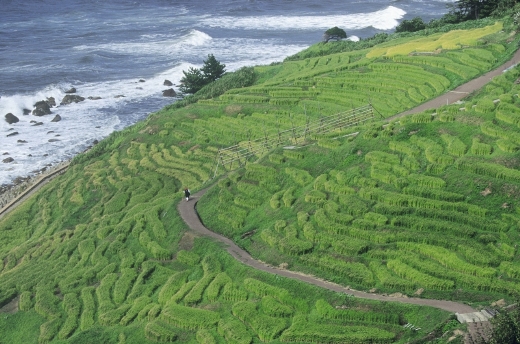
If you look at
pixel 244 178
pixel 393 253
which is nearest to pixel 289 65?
pixel 244 178

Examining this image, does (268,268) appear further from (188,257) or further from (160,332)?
(160,332)

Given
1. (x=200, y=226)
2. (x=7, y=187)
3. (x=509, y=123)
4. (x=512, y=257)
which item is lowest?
(x=7, y=187)

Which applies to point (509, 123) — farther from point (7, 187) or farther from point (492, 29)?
point (7, 187)

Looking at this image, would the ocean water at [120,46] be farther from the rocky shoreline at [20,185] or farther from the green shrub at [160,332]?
the green shrub at [160,332]

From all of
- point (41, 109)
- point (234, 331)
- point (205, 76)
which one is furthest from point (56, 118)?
point (234, 331)

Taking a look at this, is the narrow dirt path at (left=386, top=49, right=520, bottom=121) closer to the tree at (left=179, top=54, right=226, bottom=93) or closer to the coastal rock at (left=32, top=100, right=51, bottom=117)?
the tree at (left=179, top=54, right=226, bottom=93)

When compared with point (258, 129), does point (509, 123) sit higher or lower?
higher

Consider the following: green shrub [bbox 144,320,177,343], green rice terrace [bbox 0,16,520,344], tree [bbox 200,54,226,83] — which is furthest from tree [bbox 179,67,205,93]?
green shrub [bbox 144,320,177,343]
